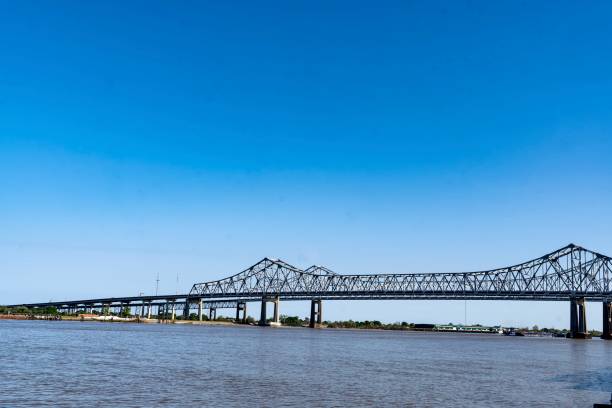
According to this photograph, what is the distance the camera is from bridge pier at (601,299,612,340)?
15288 centimetres

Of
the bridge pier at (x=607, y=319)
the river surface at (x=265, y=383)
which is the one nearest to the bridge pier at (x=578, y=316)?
the bridge pier at (x=607, y=319)

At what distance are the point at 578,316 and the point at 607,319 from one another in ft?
23.7

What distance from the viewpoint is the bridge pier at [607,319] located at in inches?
6019

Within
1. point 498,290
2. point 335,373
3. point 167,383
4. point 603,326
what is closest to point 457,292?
point 498,290

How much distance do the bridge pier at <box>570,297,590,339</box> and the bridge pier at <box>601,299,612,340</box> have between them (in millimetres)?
4908

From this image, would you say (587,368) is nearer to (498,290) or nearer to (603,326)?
(603,326)

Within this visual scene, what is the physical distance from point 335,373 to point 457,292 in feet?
513

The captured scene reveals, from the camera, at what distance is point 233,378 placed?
35062 millimetres

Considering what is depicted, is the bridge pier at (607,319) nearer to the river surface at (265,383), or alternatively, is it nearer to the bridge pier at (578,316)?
the bridge pier at (578,316)

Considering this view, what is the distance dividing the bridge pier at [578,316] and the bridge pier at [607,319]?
4908 mm

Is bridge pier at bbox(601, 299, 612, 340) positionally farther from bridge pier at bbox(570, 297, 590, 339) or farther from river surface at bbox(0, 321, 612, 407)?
river surface at bbox(0, 321, 612, 407)

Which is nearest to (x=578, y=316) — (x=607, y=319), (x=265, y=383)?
(x=607, y=319)

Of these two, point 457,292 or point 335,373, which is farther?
point 457,292

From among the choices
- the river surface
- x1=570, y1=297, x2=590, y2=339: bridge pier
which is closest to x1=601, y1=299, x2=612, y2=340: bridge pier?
x1=570, y1=297, x2=590, y2=339: bridge pier
